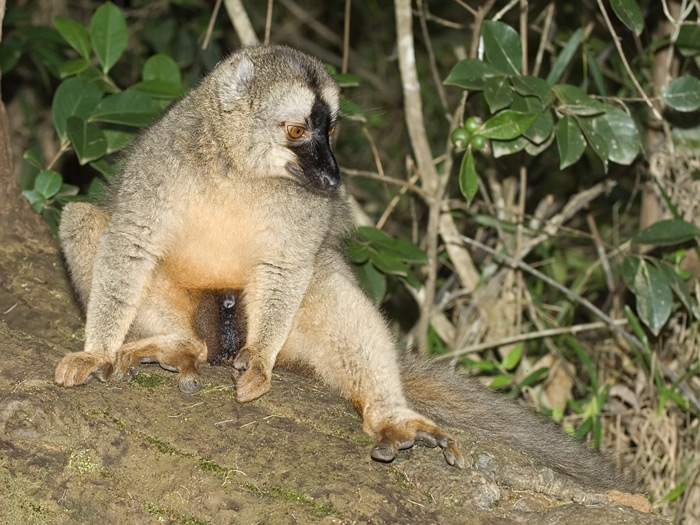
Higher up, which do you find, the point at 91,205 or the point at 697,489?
the point at 91,205

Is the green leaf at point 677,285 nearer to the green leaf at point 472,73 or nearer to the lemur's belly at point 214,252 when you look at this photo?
the green leaf at point 472,73

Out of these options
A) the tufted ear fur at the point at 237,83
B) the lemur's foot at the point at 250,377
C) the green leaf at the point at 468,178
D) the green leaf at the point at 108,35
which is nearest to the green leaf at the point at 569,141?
the green leaf at the point at 468,178

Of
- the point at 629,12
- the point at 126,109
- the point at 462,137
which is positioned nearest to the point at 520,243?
the point at 462,137

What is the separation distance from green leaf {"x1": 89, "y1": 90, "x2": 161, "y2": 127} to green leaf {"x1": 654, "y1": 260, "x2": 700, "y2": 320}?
285cm

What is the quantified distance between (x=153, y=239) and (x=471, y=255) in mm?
3113

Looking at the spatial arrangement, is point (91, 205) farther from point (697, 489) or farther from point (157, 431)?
point (697, 489)

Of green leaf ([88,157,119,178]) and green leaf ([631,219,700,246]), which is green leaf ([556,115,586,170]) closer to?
green leaf ([631,219,700,246])

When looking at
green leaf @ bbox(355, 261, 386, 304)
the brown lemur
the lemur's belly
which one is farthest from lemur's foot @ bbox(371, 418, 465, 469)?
green leaf @ bbox(355, 261, 386, 304)

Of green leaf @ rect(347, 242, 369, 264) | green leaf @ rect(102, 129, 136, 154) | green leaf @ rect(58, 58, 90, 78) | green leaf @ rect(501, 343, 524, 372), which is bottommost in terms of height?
green leaf @ rect(501, 343, 524, 372)

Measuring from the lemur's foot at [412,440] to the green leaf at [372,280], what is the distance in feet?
5.27

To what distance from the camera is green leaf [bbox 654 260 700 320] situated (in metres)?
4.60

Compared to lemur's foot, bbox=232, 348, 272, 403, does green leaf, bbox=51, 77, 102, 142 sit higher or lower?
higher

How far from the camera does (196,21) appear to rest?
24.4ft

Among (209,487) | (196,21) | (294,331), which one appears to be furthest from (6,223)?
(196,21)
